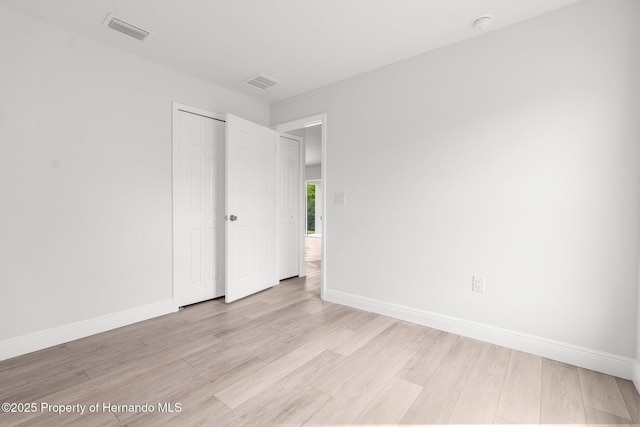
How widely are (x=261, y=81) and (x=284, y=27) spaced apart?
107cm

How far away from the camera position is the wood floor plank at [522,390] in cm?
157

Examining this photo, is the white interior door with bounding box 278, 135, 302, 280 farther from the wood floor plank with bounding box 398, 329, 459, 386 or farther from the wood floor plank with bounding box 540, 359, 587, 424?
the wood floor plank with bounding box 540, 359, 587, 424

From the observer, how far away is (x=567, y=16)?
2.07m

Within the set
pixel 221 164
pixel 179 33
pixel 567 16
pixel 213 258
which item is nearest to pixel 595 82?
pixel 567 16

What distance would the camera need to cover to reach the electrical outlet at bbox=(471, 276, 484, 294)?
2.44 metres

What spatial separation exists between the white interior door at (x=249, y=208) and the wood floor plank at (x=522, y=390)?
2666 millimetres

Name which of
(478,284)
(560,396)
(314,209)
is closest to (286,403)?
(560,396)

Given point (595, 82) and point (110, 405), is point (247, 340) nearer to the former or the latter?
point (110, 405)

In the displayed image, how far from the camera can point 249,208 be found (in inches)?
141

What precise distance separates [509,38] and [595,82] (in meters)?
0.69

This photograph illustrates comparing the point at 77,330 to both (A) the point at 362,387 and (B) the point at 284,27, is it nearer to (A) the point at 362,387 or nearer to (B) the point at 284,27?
(A) the point at 362,387

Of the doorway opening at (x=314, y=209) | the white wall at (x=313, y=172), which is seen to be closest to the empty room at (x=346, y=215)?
the white wall at (x=313, y=172)

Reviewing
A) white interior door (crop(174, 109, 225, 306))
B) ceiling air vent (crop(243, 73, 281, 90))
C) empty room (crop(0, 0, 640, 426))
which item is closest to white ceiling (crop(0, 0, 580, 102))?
empty room (crop(0, 0, 640, 426))

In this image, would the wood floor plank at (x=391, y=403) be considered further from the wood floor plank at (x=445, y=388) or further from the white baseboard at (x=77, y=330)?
the white baseboard at (x=77, y=330)
